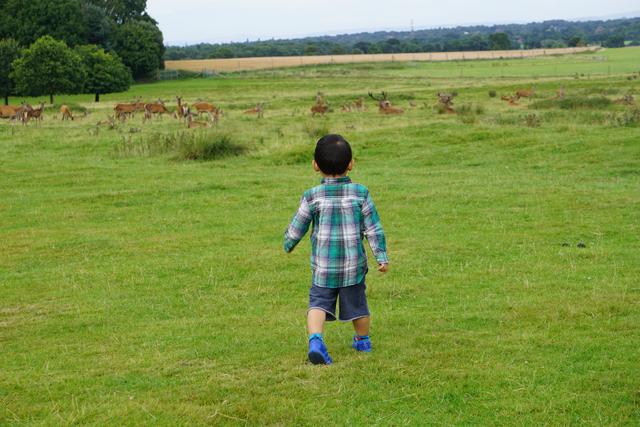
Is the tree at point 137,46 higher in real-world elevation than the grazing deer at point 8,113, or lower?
higher

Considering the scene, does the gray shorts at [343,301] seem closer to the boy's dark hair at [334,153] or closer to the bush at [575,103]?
the boy's dark hair at [334,153]

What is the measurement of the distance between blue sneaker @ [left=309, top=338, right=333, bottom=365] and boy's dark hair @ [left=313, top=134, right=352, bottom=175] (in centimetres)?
116

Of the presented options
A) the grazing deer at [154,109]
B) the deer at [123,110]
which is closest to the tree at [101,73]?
the deer at [123,110]

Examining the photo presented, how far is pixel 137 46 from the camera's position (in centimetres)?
7875

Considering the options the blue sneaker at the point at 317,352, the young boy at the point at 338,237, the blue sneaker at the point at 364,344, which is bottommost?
the blue sneaker at the point at 364,344

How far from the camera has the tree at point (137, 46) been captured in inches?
3113

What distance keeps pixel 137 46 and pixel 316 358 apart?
77.2 m

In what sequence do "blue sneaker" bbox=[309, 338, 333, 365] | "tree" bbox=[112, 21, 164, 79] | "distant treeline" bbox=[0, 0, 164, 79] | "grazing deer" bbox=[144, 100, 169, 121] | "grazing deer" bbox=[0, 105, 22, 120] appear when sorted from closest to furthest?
"blue sneaker" bbox=[309, 338, 333, 365] → "grazing deer" bbox=[0, 105, 22, 120] → "grazing deer" bbox=[144, 100, 169, 121] → "distant treeline" bbox=[0, 0, 164, 79] → "tree" bbox=[112, 21, 164, 79]

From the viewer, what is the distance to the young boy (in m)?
5.64

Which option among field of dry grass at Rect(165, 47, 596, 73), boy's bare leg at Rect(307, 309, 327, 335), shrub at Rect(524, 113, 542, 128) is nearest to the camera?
boy's bare leg at Rect(307, 309, 327, 335)

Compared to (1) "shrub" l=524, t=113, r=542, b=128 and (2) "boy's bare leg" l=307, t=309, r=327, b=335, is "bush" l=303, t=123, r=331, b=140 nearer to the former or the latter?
(1) "shrub" l=524, t=113, r=542, b=128

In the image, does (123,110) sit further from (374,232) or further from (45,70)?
(374,232)

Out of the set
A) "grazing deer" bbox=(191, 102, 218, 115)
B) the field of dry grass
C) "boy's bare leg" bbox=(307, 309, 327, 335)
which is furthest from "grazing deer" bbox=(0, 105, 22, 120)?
the field of dry grass

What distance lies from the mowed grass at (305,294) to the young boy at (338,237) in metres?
0.39
